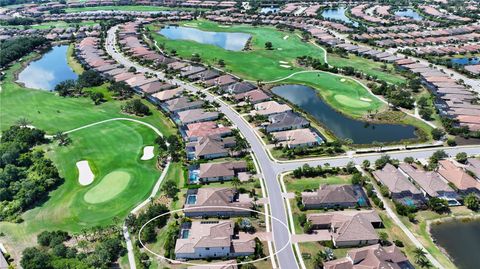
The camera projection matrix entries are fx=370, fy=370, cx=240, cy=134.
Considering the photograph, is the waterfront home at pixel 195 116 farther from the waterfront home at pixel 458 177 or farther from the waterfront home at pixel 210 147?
the waterfront home at pixel 458 177

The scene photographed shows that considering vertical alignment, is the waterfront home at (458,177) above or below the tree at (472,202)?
above

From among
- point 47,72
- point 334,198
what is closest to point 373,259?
point 334,198

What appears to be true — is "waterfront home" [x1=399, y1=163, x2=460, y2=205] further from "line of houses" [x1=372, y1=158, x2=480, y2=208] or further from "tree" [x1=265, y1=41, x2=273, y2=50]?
"tree" [x1=265, y1=41, x2=273, y2=50]

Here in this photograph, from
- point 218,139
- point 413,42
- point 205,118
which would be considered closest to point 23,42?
point 205,118

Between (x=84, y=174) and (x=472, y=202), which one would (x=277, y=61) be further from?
(x=472, y=202)

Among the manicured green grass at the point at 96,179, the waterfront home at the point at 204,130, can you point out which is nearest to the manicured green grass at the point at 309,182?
the waterfront home at the point at 204,130

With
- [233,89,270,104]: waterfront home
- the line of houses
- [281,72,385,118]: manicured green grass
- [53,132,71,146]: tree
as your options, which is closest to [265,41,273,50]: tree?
[281,72,385,118]: manicured green grass

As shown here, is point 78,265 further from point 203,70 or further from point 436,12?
point 436,12

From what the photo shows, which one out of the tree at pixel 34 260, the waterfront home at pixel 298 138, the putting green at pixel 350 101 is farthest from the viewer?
the putting green at pixel 350 101
